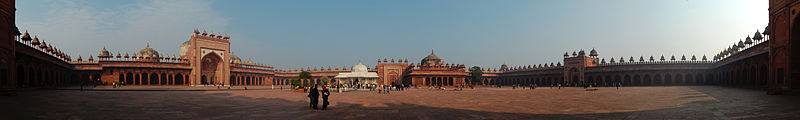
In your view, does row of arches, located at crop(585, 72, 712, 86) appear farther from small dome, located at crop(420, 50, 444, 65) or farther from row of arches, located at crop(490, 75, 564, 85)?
small dome, located at crop(420, 50, 444, 65)

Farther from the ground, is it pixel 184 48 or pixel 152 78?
pixel 184 48

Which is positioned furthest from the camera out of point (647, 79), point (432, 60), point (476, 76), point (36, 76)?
point (432, 60)

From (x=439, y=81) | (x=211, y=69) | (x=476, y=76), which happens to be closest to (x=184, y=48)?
(x=211, y=69)

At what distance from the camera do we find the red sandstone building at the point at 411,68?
65.4 feet

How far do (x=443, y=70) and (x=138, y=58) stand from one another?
4243cm

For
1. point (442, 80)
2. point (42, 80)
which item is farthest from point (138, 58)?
point (442, 80)

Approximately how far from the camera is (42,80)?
32.8 meters

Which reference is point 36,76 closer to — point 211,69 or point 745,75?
point 211,69

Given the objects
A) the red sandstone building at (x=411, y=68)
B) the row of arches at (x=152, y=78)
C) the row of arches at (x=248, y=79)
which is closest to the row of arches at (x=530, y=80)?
the red sandstone building at (x=411, y=68)

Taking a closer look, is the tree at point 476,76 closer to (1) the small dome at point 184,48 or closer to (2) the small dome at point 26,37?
(1) the small dome at point 184,48

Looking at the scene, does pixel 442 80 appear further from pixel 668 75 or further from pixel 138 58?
pixel 138 58

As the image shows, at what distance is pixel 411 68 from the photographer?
196 ft

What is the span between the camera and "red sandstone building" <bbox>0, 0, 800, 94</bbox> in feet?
65.4

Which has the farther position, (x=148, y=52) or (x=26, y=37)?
(x=148, y=52)
